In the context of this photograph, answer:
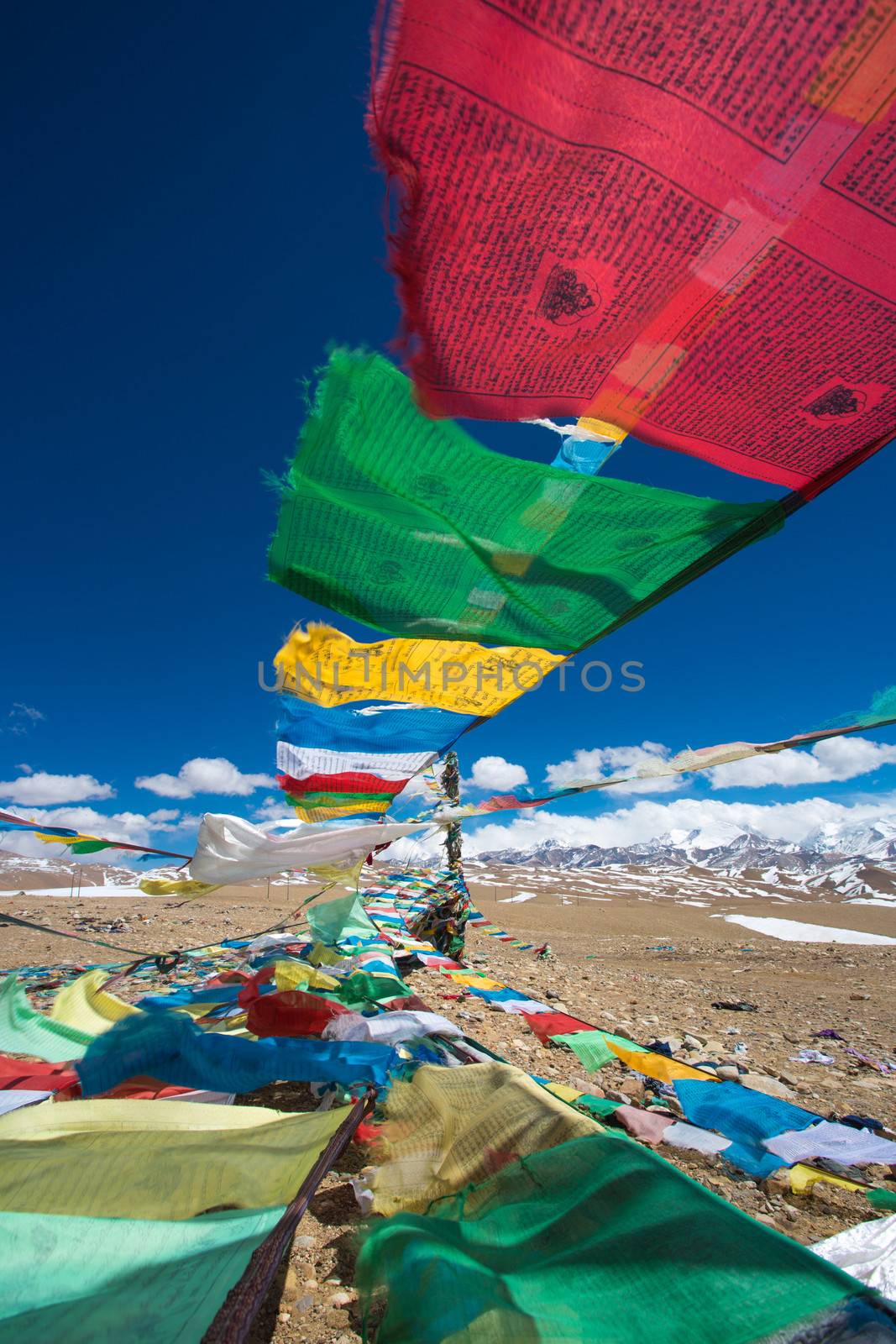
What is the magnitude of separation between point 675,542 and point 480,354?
121 cm

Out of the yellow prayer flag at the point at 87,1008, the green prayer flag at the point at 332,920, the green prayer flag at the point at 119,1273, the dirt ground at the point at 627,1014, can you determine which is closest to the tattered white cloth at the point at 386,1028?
the dirt ground at the point at 627,1014

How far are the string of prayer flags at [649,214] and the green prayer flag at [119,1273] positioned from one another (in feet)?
8.17

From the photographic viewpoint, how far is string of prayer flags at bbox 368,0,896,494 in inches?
50.3

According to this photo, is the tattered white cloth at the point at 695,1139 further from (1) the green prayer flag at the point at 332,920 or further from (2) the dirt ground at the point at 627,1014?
(1) the green prayer flag at the point at 332,920

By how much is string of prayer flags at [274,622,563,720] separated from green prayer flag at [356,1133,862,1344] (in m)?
2.64

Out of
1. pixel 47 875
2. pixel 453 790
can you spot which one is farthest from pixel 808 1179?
pixel 47 875

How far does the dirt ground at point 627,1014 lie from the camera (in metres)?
2.36

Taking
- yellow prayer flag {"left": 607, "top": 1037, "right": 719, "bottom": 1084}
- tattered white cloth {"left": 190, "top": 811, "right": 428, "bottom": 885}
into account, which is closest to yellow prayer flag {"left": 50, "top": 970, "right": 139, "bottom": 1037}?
tattered white cloth {"left": 190, "top": 811, "right": 428, "bottom": 885}

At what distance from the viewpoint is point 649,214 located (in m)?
1.56

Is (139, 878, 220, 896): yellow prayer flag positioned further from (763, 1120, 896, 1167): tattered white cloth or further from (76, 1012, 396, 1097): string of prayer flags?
(763, 1120, 896, 1167): tattered white cloth

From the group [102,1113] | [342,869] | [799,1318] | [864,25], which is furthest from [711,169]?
[342,869]

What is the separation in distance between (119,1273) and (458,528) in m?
2.49

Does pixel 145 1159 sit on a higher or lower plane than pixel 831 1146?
higher

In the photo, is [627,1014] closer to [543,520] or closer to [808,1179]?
[808,1179]
